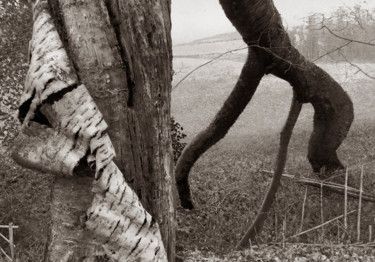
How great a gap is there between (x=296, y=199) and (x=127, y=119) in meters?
8.37

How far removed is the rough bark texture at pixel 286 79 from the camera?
621 cm

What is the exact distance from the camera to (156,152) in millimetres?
2051

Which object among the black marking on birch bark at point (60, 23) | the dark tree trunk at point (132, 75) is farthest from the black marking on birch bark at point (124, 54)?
the black marking on birch bark at point (60, 23)

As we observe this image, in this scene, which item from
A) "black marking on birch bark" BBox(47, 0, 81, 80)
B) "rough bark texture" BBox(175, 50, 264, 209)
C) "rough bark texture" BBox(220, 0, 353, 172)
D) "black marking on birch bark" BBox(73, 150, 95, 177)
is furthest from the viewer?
"rough bark texture" BBox(175, 50, 264, 209)

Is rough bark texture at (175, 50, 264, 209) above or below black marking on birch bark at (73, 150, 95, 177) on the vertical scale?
above

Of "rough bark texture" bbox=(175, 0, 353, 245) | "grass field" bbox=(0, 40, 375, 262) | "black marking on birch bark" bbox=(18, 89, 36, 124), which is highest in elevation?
"rough bark texture" bbox=(175, 0, 353, 245)

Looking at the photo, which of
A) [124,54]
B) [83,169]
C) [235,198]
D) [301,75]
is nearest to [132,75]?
[124,54]

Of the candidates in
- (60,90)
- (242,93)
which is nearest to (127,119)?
(60,90)

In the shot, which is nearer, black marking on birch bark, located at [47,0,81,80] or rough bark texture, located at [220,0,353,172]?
black marking on birch bark, located at [47,0,81,80]

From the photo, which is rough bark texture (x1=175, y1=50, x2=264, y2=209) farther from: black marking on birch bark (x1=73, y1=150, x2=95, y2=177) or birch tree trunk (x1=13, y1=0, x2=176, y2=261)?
black marking on birch bark (x1=73, y1=150, x2=95, y2=177)

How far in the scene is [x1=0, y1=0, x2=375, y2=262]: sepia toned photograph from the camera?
66.7 inches

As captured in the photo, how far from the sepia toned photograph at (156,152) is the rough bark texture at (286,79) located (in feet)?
0.07

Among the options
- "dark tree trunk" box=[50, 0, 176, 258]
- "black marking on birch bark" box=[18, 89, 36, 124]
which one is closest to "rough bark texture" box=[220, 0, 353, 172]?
"dark tree trunk" box=[50, 0, 176, 258]

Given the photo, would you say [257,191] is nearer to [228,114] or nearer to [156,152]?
[228,114]
